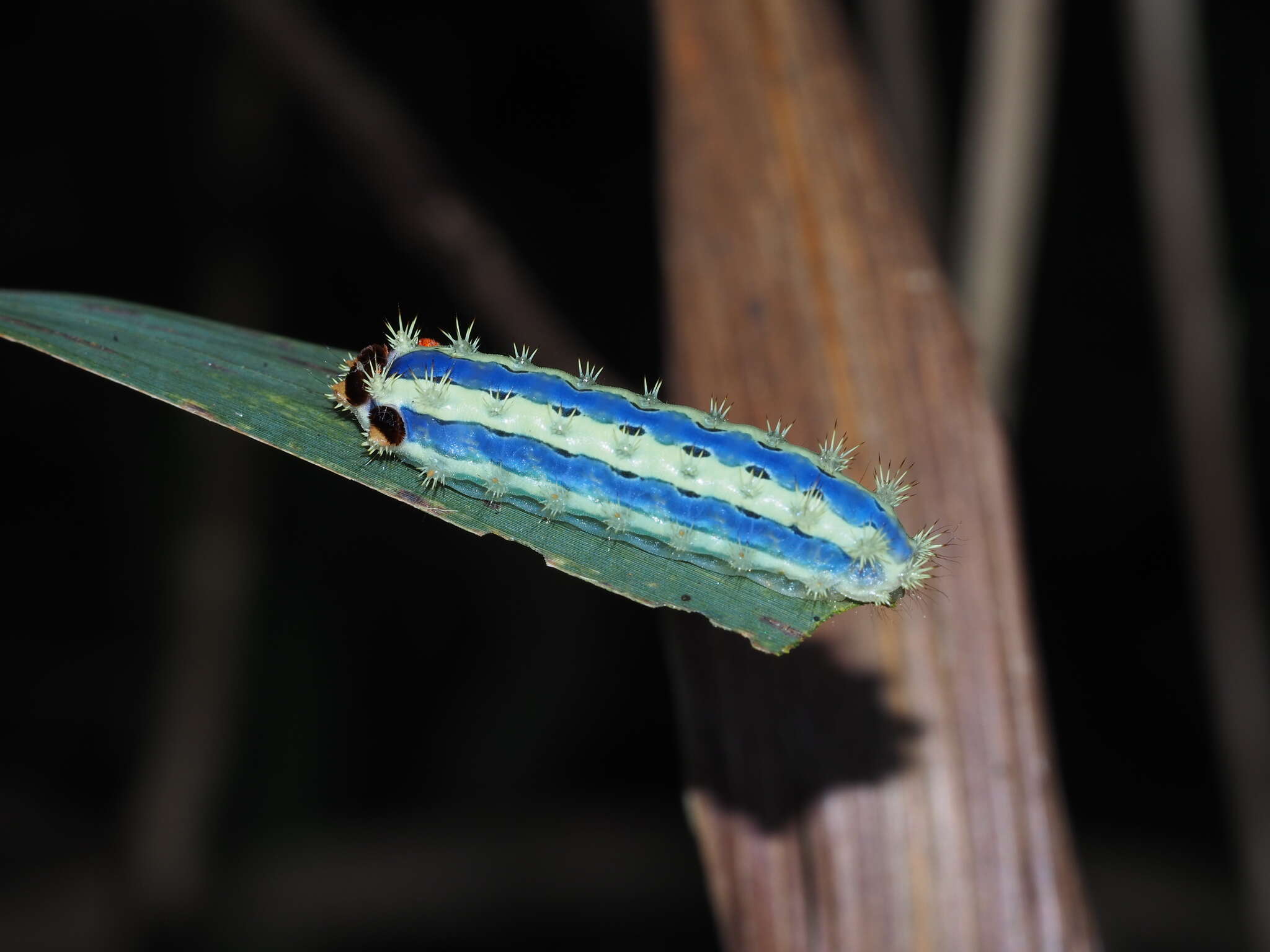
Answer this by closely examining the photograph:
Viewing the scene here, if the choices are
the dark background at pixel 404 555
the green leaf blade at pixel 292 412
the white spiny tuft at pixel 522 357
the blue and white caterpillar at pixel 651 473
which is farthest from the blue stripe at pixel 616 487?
the dark background at pixel 404 555

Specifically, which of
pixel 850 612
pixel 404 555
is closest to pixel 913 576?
pixel 850 612

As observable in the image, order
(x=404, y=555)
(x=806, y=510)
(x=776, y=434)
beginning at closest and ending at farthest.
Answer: (x=806, y=510) → (x=776, y=434) → (x=404, y=555)

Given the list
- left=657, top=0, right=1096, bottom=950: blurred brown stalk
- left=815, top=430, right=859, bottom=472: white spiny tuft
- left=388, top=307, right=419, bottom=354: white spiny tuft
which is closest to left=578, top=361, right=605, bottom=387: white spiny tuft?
left=657, top=0, right=1096, bottom=950: blurred brown stalk

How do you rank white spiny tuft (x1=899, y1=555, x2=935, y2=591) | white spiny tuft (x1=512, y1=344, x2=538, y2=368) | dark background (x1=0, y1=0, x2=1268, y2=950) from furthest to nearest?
dark background (x1=0, y1=0, x2=1268, y2=950) < white spiny tuft (x1=512, y1=344, x2=538, y2=368) < white spiny tuft (x1=899, y1=555, x2=935, y2=591)

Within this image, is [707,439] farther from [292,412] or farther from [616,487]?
[292,412]

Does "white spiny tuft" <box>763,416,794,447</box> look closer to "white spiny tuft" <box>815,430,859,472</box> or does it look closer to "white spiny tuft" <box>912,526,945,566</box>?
"white spiny tuft" <box>815,430,859,472</box>

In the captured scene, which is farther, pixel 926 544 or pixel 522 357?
pixel 522 357
